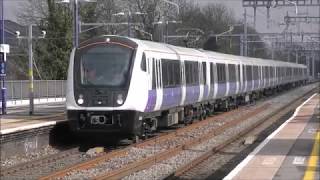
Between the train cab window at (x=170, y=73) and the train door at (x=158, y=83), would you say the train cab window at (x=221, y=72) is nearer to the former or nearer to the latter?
the train cab window at (x=170, y=73)

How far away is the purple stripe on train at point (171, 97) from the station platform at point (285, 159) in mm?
3578

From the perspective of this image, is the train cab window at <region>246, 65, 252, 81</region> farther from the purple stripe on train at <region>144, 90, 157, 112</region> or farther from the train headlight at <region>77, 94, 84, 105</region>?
the train headlight at <region>77, 94, 84, 105</region>

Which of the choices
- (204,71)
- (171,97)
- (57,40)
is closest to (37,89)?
(57,40)

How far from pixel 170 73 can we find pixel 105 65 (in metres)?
4.41

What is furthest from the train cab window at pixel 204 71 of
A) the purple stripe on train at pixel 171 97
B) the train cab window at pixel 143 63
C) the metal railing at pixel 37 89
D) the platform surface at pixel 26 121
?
the metal railing at pixel 37 89

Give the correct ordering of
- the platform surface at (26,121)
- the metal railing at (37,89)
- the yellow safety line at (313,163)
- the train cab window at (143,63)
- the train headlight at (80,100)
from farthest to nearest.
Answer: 1. the metal railing at (37,89)
2. the train cab window at (143,63)
3. the train headlight at (80,100)
4. the platform surface at (26,121)
5. the yellow safety line at (313,163)

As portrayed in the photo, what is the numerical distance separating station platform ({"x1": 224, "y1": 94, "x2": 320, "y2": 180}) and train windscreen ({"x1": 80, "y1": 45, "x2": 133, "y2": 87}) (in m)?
4.13

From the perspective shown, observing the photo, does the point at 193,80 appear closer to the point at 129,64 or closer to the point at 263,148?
the point at 129,64

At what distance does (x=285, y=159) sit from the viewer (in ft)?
45.1

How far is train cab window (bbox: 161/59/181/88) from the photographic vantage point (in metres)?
20.7

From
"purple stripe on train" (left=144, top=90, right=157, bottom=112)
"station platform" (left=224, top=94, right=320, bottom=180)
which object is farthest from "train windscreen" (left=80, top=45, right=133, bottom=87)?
"station platform" (left=224, top=94, right=320, bottom=180)

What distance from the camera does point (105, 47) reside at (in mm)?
17781

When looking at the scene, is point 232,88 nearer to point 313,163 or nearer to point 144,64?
point 144,64

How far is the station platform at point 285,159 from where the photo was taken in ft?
38.1
